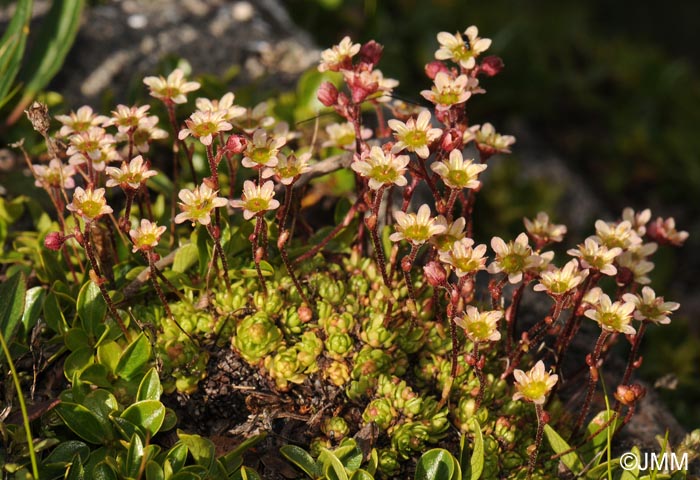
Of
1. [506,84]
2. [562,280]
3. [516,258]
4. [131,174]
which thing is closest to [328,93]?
[131,174]

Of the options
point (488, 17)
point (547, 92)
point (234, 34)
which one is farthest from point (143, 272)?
point (488, 17)

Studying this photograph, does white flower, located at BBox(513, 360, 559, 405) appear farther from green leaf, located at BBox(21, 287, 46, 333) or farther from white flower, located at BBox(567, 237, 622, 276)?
green leaf, located at BBox(21, 287, 46, 333)

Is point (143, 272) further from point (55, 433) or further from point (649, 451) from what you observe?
point (649, 451)

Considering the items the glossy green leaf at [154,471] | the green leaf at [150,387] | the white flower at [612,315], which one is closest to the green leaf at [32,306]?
the green leaf at [150,387]

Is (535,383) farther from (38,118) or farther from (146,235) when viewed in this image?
(38,118)

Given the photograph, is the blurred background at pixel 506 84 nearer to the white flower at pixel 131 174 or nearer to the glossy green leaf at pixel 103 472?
the white flower at pixel 131 174

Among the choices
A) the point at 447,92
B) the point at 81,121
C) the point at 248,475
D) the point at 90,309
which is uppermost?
the point at 447,92
